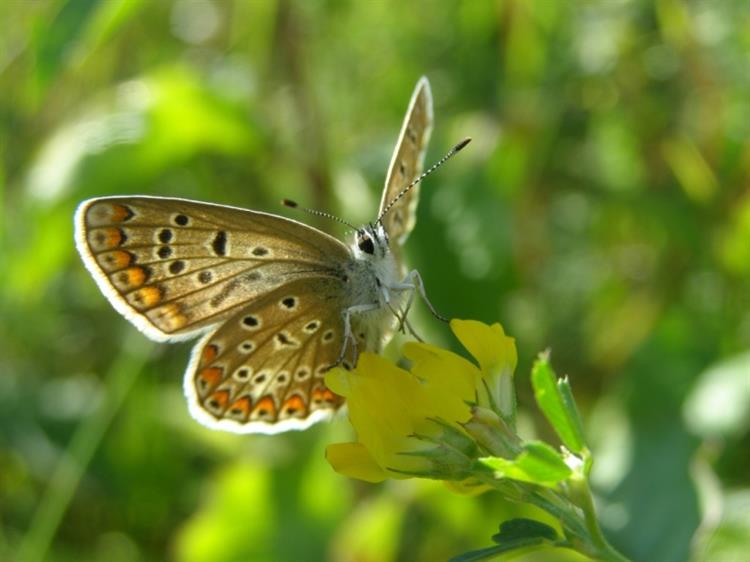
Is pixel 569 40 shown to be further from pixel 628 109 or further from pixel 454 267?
pixel 454 267

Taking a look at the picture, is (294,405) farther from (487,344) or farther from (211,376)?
(487,344)

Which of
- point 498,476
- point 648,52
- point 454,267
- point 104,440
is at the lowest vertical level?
point 104,440

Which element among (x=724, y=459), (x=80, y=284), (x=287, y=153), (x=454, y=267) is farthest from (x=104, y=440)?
(x=724, y=459)

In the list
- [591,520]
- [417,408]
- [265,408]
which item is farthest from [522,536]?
[265,408]

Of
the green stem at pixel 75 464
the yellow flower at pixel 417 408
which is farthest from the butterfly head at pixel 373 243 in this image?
the green stem at pixel 75 464

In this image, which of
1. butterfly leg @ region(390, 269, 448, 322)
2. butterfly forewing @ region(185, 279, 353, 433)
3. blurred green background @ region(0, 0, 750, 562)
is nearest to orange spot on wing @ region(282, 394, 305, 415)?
butterfly forewing @ region(185, 279, 353, 433)
